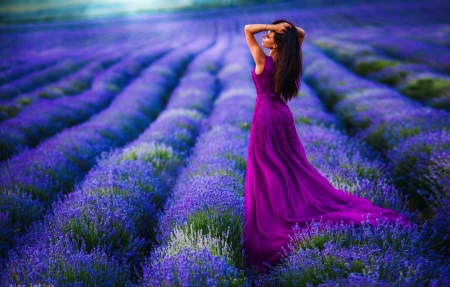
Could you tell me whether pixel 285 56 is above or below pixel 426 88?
above

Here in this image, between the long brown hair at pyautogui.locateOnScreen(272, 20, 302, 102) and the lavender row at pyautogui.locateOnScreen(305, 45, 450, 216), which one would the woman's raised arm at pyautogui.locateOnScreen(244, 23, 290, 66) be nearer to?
the long brown hair at pyautogui.locateOnScreen(272, 20, 302, 102)

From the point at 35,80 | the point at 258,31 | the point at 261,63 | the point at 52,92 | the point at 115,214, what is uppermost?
the point at 258,31

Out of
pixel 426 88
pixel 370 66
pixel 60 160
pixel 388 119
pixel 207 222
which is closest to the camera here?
pixel 207 222

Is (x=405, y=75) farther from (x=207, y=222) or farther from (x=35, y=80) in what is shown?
→ (x=35, y=80)

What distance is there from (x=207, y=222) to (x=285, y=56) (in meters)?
1.39

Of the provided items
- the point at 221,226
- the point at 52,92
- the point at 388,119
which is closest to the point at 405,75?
the point at 388,119

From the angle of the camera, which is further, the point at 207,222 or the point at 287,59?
the point at 287,59

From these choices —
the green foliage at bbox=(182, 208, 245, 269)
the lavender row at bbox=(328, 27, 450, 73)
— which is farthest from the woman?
Answer: the lavender row at bbox=(328, 27, 450, 73)

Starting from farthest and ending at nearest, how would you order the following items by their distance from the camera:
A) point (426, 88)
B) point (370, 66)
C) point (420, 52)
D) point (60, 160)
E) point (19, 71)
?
point (19, 71) < point (420, 52) < point (370, 66) < point (426, 88) < point (60, 160)

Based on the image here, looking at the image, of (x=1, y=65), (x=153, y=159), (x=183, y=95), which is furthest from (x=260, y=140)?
(x=1, y=65)

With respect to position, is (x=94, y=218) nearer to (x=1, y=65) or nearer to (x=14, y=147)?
(x=14, y=147)

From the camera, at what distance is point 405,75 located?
27.6 ft

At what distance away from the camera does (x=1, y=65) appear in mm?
13367

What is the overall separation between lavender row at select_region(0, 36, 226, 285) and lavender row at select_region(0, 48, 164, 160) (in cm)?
187
